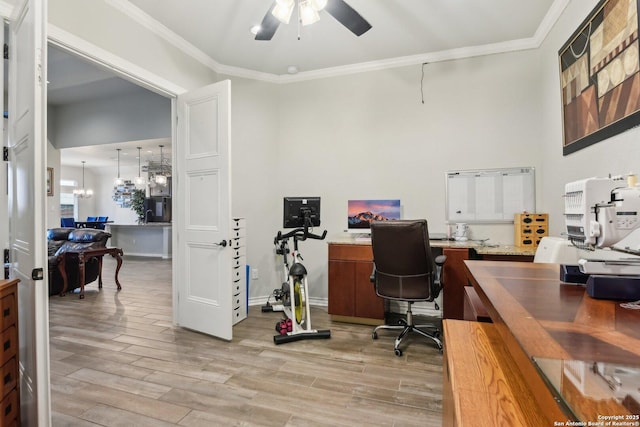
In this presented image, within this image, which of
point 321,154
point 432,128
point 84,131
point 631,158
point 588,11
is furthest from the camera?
point 84,131

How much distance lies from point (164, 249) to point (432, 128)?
7.23m

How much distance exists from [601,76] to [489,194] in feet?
5.10

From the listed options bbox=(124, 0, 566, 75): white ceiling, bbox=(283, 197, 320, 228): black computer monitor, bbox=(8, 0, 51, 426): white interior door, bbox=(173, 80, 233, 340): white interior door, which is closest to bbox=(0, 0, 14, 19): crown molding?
bbox=(8, 0, 51, 426): white interior door

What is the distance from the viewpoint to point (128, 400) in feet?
6.36

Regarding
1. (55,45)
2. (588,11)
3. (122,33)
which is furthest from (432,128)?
(55,45)

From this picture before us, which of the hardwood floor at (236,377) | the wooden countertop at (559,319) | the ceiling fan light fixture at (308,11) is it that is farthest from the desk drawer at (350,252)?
the ceiling fan light fixture at (308,11)

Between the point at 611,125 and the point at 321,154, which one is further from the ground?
the point at 321,154

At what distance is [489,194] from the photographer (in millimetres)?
3326

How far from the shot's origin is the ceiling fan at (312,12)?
1998 mm

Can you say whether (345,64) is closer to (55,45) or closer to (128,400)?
(55,45)

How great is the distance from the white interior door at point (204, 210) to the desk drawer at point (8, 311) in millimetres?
1418

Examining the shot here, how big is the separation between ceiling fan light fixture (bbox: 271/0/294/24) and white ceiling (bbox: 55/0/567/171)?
0.71m

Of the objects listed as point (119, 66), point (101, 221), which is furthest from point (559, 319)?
point (101, 221)

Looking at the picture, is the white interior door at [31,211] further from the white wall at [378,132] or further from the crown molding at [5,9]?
the white wall at [378,132]
